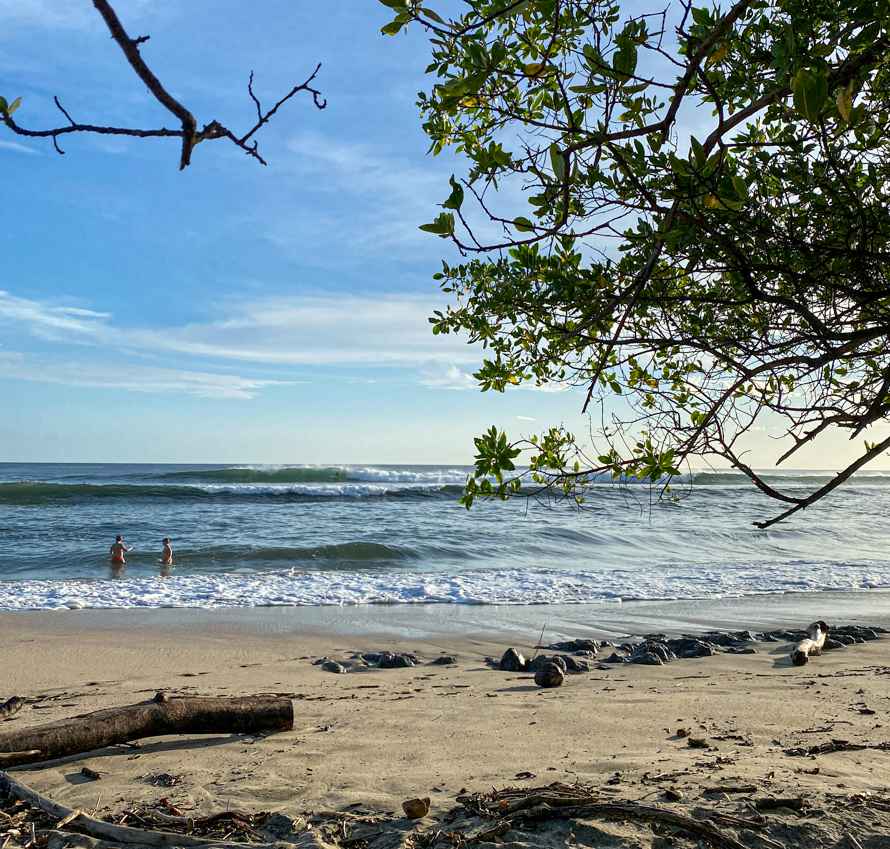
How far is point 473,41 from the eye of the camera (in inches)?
95.3

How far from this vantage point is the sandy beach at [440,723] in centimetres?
336

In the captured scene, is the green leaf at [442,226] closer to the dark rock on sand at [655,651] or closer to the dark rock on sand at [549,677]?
the dark rock on sand at [549,677]

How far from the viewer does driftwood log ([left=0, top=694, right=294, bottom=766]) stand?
3.56 m

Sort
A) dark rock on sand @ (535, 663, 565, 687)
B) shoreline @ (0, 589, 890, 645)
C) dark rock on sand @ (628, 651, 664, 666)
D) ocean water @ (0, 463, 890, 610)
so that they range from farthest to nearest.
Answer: ocean water @ (0, 463, 890, 610), shoreline @ (0, 589, 890, 645), dark rock on sand @ (628, 651, 664, 666), dark rock on sand @ (535, 663, 565, 687)

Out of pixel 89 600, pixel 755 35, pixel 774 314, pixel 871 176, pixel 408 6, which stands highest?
pixel 755 35

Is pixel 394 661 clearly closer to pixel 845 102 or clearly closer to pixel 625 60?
pixel 625 60

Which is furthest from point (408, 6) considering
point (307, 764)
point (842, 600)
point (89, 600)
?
point (842, 600)

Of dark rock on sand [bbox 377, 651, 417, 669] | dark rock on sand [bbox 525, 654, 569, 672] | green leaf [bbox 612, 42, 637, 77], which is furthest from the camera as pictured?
dark rock on sand [bbox 377, 651, 417, 669]

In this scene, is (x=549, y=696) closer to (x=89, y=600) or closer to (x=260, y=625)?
(x=260, y=625)

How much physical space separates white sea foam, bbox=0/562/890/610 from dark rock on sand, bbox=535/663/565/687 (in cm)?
526

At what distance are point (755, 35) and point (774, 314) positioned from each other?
126cm

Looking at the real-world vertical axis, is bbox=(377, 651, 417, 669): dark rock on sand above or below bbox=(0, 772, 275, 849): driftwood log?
below

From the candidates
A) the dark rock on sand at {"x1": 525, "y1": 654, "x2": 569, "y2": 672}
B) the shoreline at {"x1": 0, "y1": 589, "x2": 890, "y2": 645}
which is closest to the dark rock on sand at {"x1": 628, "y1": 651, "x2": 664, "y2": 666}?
the dark rock on sand at {"x1": 525, "y1": 654, "x2": 569, "y2": 672}

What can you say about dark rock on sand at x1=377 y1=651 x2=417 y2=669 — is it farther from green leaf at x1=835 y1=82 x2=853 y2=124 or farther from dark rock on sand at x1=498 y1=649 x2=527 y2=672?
green leaf at x1=835 y1=82 x2=853 y2=124
